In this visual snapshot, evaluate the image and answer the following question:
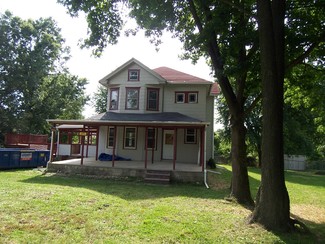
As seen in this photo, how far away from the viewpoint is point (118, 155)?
61.4ft

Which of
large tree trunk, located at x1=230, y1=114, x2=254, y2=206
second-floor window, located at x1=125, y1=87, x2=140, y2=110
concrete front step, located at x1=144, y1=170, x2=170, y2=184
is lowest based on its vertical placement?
concrete front step, located at x1=144, y1=170, x2=170, y2=184

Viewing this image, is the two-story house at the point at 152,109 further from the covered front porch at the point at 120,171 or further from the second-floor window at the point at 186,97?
the covered front porch at the point at 120,171

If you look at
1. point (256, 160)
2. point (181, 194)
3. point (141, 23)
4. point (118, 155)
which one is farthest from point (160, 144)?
point (256, 160)

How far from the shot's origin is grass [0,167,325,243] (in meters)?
5.48

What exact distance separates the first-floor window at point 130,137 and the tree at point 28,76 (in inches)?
679

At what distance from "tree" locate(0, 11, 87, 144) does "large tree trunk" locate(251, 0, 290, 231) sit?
1143 inches

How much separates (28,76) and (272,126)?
29942 millimetres

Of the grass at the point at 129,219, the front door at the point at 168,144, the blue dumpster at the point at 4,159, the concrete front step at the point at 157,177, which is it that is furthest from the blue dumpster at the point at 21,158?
the concrete front step at the point at 157,177

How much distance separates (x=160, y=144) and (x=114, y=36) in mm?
8968

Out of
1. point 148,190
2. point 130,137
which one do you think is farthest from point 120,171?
point 130,137

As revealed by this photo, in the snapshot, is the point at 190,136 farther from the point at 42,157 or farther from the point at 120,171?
the point at 42,157

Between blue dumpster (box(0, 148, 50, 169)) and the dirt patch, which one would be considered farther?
blue dumpster (box(0, 148, 50, 169))

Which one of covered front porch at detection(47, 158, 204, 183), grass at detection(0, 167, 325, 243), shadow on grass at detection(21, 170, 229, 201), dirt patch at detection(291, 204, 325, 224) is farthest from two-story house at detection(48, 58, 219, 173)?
dirt patch at detection(291, 204, 325, 224)

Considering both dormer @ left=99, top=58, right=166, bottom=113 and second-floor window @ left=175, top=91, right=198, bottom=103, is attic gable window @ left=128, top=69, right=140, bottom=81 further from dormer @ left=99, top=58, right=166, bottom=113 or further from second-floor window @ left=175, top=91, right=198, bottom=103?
second-floor window @ left=175, top=91, right=198, bottom=103
